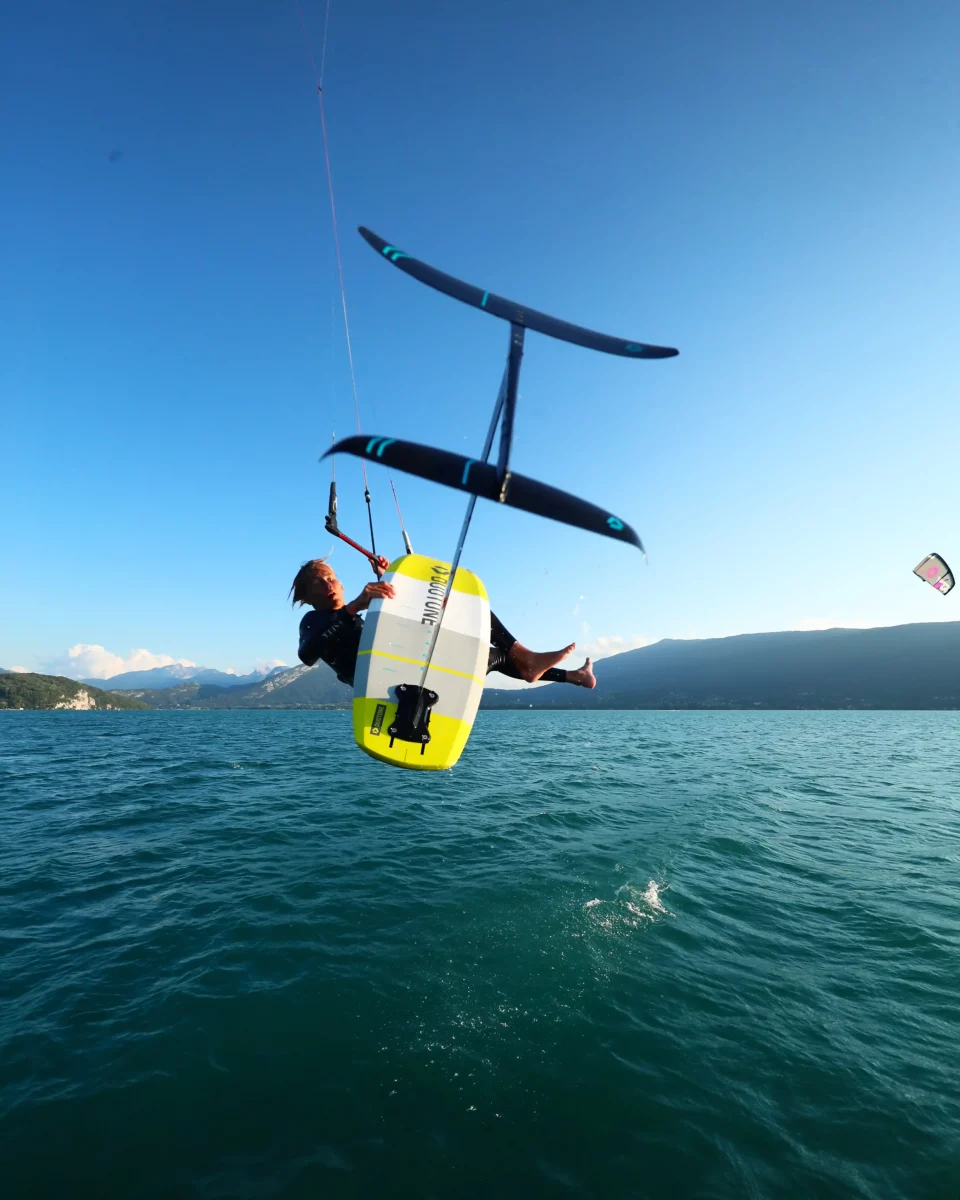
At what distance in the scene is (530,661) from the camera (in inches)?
350

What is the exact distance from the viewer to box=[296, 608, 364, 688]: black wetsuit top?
8.17 m

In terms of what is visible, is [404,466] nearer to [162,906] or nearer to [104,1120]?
[104,1120]

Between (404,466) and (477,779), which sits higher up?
(404,466)

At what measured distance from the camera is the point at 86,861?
13742 millimetres

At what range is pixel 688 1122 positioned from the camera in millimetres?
5883

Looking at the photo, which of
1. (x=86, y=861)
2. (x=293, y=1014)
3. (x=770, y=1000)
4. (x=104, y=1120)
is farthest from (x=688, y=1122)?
(x=86, y=861)

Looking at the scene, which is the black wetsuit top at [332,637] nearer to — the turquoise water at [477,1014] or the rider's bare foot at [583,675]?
the rider's bare foot at [583,675]

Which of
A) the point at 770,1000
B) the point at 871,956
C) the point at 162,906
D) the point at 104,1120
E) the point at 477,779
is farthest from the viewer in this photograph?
the point at 477,779

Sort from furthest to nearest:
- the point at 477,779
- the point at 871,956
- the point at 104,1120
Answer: the point at 477,779
the point at 871,956
the point at 104,1120

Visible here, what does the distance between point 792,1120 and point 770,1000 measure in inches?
90.3

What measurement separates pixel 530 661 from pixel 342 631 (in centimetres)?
347

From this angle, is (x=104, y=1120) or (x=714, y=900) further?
(x=714, y=900)

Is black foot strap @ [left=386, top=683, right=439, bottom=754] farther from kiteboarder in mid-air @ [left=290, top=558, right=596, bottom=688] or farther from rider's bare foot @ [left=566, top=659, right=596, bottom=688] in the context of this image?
rider's bare foot @ [left=566, top=659, right=596, bottom=688]

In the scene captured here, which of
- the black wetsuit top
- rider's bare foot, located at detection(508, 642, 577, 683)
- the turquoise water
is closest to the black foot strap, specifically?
the black wetsuit top
